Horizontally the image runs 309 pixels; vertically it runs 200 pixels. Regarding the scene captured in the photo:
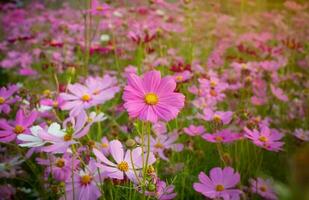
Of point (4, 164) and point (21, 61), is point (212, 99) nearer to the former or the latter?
point (4, 164)

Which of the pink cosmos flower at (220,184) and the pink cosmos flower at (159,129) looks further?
the pink cosmos flower at (159,129)

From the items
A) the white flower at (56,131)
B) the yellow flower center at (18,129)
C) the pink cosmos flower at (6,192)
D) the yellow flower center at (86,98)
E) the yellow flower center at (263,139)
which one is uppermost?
the white flower at (56,131)

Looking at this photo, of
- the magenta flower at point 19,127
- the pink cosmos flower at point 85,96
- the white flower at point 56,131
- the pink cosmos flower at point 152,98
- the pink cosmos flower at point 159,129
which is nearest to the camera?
the pink cosmos flower at point 152,98

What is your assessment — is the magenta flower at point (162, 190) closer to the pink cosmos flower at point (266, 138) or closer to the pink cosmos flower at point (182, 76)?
the pink cosmos flower at point (266, 138)

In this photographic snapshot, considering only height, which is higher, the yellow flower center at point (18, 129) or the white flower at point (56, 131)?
the white flower at point (56, 131)

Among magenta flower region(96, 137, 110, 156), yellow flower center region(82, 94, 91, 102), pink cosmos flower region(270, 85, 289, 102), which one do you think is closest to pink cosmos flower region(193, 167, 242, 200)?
magenta flower region(96, 137, 110, 156)

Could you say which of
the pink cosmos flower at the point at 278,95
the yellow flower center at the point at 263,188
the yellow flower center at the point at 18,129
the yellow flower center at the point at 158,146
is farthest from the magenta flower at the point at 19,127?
the pink cosmos flower at the point at 278,95

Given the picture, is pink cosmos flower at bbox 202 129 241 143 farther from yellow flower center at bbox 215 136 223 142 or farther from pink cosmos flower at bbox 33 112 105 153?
pink cosmos flower at bbox 33 112 105 153
